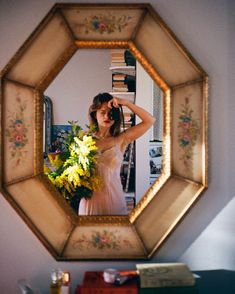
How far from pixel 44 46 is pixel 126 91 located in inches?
13.5

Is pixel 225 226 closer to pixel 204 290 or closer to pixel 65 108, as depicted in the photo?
pixel 204 290

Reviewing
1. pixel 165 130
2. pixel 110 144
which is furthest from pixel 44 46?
pixel 165 130

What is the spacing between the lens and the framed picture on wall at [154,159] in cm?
128

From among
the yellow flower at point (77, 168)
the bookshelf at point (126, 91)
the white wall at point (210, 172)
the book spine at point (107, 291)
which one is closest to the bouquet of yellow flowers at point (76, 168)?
the yellow flower at point (77, 168)

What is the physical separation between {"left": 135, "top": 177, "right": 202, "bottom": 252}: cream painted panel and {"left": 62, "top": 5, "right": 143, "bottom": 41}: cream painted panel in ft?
1.89

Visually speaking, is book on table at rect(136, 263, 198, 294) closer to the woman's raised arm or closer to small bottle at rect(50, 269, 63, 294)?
small bottle at rect(50, 269, 63, 294)

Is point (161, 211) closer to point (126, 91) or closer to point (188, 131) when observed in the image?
point (188, 131)

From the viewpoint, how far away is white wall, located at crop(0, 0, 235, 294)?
1.29 metres

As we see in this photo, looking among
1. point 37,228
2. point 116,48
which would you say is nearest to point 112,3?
point 116,48

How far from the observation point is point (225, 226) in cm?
131

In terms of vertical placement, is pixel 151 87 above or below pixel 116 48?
below

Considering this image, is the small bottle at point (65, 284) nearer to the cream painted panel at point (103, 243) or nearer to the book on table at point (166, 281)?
the cream painted panel at point (103, 243)

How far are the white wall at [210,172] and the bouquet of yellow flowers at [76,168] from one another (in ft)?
0.70

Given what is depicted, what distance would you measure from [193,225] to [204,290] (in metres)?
0.23
